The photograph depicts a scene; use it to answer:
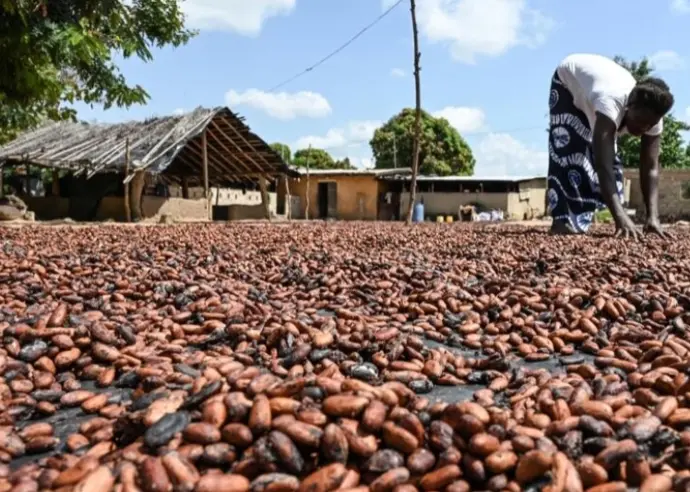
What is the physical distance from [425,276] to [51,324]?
1.79 meters

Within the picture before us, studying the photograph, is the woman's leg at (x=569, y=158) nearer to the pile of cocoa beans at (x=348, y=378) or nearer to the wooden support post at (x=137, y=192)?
the pile of cocoa beans at (x=348, y=378)

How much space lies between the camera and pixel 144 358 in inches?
77.1

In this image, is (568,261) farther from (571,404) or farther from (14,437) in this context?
(14,437)

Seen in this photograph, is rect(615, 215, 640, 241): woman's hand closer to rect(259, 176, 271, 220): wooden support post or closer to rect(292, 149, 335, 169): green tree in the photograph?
rect(259, 176, 271, 220): wooden support post

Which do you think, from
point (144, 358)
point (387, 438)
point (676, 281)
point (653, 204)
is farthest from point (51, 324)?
point (653, 204)

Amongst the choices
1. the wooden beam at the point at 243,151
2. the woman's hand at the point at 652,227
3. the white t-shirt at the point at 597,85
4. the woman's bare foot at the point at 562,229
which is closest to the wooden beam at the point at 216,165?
the wooden beam at the point at 243,151

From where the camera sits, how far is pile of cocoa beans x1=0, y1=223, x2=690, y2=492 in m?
1.16

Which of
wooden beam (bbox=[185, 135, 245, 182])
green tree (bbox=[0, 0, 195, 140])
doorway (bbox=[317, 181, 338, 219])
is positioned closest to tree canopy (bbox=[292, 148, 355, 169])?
doorway (bbox=[317, 181, 338, 219])

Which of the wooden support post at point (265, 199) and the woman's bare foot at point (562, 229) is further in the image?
the wooden support post at point (265, 199)

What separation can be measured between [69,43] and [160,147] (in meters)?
8.58

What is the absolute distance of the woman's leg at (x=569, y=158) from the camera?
562 centimetres

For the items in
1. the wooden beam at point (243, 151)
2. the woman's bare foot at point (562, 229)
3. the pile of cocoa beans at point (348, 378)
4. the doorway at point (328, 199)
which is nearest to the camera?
the pile of cocoa beans at point (348, 378)

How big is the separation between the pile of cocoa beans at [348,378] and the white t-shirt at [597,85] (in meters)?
1.89

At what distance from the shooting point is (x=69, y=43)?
6.19 meters
